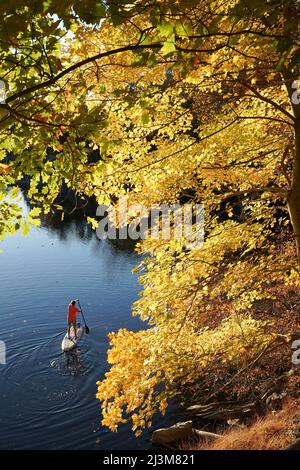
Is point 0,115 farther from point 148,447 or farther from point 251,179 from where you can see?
point 148,447

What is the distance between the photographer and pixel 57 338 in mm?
19328

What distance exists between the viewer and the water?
13.4 meters

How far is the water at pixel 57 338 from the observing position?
43.9 ft

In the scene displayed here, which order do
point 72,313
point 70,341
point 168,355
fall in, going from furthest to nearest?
point 72,313
point 70,341
point 168,355

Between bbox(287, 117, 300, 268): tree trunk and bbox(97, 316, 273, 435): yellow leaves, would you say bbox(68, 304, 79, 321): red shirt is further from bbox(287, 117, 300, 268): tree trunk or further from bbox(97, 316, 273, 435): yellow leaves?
bbox(287, 117, 300, 268): tree trunk

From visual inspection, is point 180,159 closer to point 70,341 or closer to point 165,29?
point 165,29

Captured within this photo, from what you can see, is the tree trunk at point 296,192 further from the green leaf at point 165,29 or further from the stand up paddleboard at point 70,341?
the stand up paddleboard at point 70,341

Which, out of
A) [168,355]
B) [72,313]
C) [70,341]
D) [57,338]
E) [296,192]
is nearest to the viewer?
[296,192]

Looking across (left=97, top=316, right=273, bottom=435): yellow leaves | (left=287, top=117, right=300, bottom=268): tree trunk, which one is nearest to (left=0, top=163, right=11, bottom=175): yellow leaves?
(left=287, top=117, right=300, bottom=268): tree trunk

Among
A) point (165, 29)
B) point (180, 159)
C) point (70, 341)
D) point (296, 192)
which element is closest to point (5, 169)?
point (165, 29)

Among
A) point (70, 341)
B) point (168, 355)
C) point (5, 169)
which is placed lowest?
point (70, 341)

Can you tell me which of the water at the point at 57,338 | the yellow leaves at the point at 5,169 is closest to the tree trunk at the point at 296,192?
the yellow leaves at the point at 5,169
